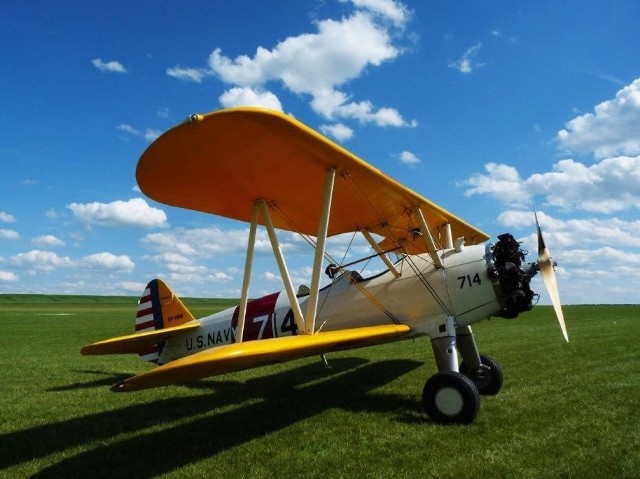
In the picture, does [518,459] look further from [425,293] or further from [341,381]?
[341,381]

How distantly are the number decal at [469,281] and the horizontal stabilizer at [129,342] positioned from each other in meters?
4.93

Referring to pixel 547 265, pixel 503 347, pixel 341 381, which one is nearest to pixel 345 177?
pixel 547 265

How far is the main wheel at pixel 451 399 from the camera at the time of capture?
5.55 metres

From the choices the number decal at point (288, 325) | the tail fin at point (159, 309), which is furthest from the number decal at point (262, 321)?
the tail fin at point (159, 309)

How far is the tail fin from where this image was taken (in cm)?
995

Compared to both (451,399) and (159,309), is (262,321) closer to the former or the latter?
(159,309)

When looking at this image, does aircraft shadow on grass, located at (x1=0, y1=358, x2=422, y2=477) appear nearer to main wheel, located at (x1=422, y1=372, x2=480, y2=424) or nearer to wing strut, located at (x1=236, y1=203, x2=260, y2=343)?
main wheel, located at (x1=422, y1=372, x2=480, y2=424)

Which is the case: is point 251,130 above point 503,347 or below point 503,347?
above

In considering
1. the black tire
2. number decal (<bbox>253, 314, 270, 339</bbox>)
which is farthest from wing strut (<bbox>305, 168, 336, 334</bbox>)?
the black tire

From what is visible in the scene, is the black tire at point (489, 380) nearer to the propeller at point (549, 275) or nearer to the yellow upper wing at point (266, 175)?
the propeller at point (549, 275)

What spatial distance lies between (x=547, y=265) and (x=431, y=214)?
7.08ft

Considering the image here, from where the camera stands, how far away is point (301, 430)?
5.62 m

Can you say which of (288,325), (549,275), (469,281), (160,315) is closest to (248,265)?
(288,325)

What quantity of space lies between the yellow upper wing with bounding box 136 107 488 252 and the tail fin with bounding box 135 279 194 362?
315 centimetres
